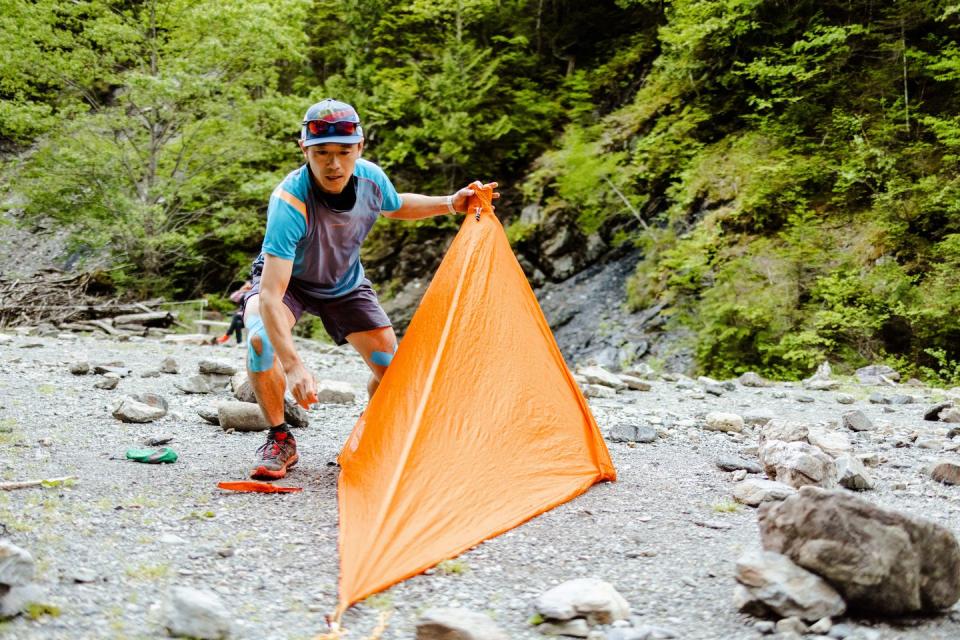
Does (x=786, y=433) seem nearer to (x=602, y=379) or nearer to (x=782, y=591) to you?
(x=782, y=591)

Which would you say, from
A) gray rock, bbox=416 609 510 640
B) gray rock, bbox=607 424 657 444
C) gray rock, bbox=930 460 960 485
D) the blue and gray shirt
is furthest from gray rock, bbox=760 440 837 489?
the blue and gray shirt

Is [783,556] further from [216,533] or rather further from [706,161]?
[706,161]

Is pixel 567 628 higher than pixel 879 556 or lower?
lower

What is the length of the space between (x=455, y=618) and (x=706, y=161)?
10983 millimetres

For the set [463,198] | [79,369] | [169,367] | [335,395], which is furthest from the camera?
[169,367]

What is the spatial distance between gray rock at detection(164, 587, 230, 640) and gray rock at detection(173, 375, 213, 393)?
4.25m

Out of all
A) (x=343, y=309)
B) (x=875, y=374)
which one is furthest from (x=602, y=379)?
(x=343, y=309)

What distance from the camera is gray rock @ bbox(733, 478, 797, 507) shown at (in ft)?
9.46

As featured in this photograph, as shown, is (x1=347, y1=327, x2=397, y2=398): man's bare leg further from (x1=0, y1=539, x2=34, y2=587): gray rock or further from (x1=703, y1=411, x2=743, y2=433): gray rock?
(x1=703, y1=411, x2=743, y2=433): gray rock

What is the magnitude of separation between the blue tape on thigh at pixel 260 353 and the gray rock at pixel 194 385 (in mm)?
2616

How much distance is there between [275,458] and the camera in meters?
3.35

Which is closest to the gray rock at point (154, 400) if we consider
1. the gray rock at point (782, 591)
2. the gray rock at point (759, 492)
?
the gray rock at point (759, 492)

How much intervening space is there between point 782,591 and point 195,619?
58.9 inches

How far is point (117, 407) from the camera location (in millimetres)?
4441
